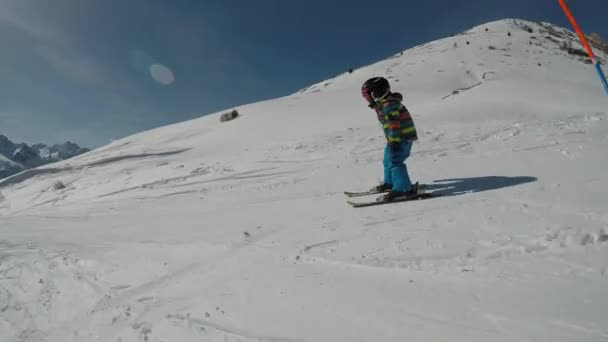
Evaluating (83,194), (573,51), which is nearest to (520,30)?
(573,51)

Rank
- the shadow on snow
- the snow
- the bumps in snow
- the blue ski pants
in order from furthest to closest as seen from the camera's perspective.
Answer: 1. the bumps in snow
2. the blue ski pants
3. the shadow on snow
4. the snow

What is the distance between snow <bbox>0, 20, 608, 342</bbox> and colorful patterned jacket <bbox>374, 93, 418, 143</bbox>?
1.05 metres

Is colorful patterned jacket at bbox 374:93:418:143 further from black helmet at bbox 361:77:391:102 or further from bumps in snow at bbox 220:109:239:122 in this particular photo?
bumps in snow at bbox 220:109:239:122

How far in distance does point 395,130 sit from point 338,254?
2.42 m

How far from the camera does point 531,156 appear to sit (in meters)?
5.96

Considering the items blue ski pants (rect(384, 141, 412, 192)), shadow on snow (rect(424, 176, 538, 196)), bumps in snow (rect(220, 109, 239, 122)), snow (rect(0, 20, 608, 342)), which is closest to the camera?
snow (rect(0, 20, 608, 342))

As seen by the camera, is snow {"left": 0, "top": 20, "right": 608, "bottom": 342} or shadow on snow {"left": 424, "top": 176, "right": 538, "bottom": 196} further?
shadow on snow {"left": 424, "top": 176, "right": 538, "bottom": 196}

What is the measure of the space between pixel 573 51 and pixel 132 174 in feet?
129

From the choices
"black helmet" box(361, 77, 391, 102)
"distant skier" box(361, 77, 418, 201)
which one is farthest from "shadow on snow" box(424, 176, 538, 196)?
"black helmet" box(361, 77, 391, 102)

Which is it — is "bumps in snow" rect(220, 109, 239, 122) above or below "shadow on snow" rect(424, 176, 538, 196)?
above

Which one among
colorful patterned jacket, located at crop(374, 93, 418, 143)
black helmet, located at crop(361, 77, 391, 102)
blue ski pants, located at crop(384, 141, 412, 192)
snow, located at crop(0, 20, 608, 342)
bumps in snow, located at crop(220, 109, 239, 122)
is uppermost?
bumps in snow, located at crop(220, 109, 239, 122)

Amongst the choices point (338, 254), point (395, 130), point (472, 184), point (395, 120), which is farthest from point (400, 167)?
point (338, 254)

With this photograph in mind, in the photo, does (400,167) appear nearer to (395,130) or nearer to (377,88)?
(395,130)

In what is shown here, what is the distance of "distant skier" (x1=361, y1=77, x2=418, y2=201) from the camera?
473 centimetres
